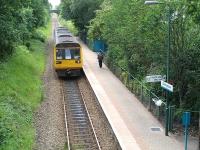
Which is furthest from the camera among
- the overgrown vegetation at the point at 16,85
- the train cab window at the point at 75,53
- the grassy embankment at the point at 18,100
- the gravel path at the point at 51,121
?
the train cab window at the point at 75,53

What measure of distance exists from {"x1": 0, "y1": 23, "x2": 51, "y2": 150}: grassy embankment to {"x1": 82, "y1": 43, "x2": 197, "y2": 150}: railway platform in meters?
3.84

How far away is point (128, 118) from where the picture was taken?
24594 mm

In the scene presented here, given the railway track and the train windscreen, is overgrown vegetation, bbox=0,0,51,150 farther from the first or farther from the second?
the train windscreen

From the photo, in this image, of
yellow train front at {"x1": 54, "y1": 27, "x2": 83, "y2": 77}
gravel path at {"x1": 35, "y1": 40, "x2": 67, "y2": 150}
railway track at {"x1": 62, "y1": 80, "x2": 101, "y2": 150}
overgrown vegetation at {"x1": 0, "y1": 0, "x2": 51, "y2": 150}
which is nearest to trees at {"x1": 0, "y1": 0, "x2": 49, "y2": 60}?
overgrown vegetation at {"x1": 0, "y1": 0, "x2": 51, "y2": 150}

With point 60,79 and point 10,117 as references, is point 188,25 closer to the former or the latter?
point 10,117

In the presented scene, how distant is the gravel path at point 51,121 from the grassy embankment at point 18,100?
385 mm

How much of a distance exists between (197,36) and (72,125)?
7491mm

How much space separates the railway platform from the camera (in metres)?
20.5

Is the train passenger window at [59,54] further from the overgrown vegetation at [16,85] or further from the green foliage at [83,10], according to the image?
the green foliage at [83,10]

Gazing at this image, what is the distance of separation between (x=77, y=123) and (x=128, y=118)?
2.60 metres

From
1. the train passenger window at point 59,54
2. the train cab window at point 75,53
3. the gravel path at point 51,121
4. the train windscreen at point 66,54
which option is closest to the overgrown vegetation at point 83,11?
the train cab window at point 75,53

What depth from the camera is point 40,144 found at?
20969 millimetres

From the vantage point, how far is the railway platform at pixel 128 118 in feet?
67.1

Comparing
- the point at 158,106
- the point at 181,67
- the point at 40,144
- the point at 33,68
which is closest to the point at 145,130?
the point at 158,106
